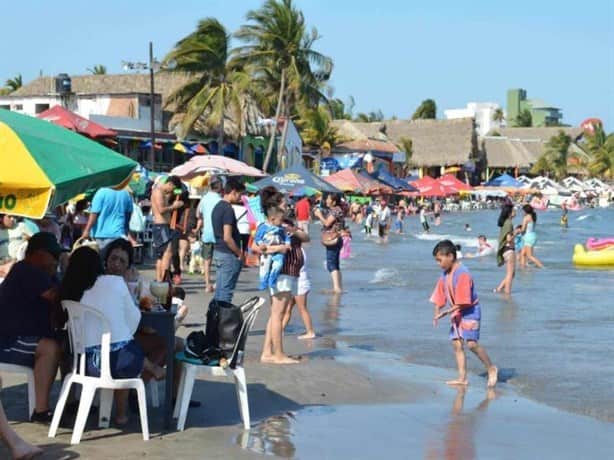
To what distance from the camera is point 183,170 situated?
24688 millimetres

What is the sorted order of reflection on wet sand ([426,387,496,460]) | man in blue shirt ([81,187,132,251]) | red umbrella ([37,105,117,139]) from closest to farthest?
reflection on wet sand ([426,387,496,460]), man in blue shirt ([81,187,132,251]), red umbrella ([37,105,117,139])

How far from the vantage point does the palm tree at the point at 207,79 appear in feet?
156

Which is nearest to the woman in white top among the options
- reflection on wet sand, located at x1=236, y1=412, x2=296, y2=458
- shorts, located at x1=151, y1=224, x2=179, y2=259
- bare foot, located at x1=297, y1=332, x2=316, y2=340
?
reflection on wet sand, located at x1=236, y1=412, x2=296, y2=458

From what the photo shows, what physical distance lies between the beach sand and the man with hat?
1.19 ft

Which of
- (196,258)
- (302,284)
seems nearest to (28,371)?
(302,284)

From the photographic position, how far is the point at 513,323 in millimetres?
14508

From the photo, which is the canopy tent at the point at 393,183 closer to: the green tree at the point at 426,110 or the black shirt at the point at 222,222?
the black shirt at the point at 222,222

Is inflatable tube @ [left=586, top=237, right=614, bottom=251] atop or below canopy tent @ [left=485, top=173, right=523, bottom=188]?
below

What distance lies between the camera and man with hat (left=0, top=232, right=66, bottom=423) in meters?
7.17

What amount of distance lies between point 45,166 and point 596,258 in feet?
74.7

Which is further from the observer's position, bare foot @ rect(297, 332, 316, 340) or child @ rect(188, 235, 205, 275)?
child @ rect(188, 235, 205, 275)

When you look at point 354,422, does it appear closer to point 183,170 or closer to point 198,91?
point 183,170

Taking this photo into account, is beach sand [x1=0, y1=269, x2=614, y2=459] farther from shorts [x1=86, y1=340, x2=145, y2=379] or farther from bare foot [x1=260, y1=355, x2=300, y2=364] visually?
shorts [x1=86, y1=340, x2=145, y2=379]

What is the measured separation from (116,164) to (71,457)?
186 centimetres
